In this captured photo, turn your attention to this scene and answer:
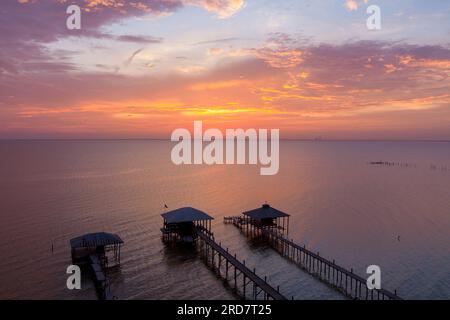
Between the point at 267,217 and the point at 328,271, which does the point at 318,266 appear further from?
the point at 267,217

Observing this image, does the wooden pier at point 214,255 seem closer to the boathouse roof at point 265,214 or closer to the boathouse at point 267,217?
the boathouse roof at point 265,214

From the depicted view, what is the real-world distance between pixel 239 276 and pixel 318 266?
8.59 meters

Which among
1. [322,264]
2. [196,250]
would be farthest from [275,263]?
[196,250]

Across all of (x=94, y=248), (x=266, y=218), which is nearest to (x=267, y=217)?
(x=266, y=218)

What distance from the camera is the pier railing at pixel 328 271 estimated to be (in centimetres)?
2875

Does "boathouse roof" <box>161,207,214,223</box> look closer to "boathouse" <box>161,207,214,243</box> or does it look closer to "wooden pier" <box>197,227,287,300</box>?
"boathouse" <box>161,207,214,243</box>

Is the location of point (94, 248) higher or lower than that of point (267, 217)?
lower

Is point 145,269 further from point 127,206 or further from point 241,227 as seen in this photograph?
point 127,206

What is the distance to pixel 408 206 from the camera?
6625 centimetres

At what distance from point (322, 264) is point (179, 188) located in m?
58.2

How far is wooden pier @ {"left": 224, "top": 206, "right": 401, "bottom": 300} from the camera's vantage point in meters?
29.0

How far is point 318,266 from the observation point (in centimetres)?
3544

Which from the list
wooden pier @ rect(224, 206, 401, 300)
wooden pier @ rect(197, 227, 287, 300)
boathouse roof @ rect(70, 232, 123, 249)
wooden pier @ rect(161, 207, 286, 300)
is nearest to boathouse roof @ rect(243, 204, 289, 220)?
wooden pier @ rect(224, 206, 401, 300)

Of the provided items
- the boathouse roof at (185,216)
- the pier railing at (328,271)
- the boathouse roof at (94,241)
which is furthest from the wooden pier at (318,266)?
the boathouse roof at (94,241)
